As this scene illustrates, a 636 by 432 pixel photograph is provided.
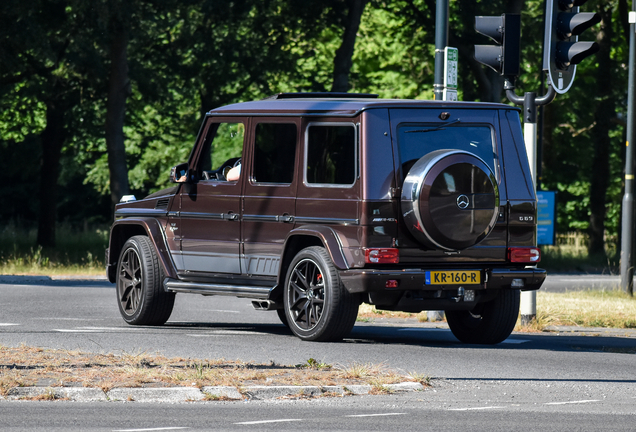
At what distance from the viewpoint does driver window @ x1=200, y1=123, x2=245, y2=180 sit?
11836 millimetres

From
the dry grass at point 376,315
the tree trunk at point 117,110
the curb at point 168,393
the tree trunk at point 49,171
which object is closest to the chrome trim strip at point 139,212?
the dry grass at point 376,315

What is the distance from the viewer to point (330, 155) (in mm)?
10805

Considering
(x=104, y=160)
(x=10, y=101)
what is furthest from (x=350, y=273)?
(x=104, y=160)

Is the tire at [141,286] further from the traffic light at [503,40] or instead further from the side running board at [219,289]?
the traffic light at [503,40]

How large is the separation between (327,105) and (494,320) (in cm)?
267

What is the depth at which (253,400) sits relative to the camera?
7.53 m

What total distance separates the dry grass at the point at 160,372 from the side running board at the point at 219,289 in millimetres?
2239

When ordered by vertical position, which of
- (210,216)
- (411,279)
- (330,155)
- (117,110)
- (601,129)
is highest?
(601,129)

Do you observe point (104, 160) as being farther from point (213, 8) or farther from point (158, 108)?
point (213, 8)

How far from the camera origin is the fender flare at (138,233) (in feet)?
40.1

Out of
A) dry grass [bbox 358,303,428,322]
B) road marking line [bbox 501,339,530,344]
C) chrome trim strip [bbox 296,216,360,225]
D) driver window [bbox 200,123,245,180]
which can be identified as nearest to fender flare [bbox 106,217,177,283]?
driver window [bbox 200,123,245,180]

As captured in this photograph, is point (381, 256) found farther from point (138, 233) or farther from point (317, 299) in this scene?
point (138, 233)

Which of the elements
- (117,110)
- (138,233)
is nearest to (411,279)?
(138,233)

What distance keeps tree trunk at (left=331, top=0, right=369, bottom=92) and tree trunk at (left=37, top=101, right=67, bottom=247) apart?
9313 mm
